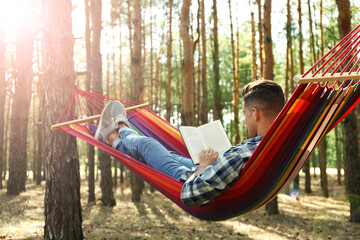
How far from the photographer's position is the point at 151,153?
84.1 inches

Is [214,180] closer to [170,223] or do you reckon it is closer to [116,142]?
[116,142]

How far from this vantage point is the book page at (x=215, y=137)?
202cm

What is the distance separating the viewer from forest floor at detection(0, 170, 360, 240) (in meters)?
4.13

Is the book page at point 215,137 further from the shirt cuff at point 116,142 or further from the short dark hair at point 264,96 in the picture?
the shirt cuff at point 116,142

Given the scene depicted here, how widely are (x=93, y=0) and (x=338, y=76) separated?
5690 mm

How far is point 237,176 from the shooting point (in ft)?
5.12

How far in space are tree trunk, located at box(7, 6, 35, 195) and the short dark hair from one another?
6.03 meters

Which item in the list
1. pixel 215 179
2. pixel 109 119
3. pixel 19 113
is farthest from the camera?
pixel 19 113

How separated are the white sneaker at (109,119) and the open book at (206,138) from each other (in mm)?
656

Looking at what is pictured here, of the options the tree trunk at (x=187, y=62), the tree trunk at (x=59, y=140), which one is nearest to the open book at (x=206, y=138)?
the tree trunk at (x=59, y=140)

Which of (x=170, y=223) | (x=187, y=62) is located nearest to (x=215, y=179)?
(x=170, y=223)

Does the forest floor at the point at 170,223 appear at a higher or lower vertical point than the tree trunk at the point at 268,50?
lower

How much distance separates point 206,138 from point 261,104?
21.5 inches

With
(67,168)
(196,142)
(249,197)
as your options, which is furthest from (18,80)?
(249,197)
